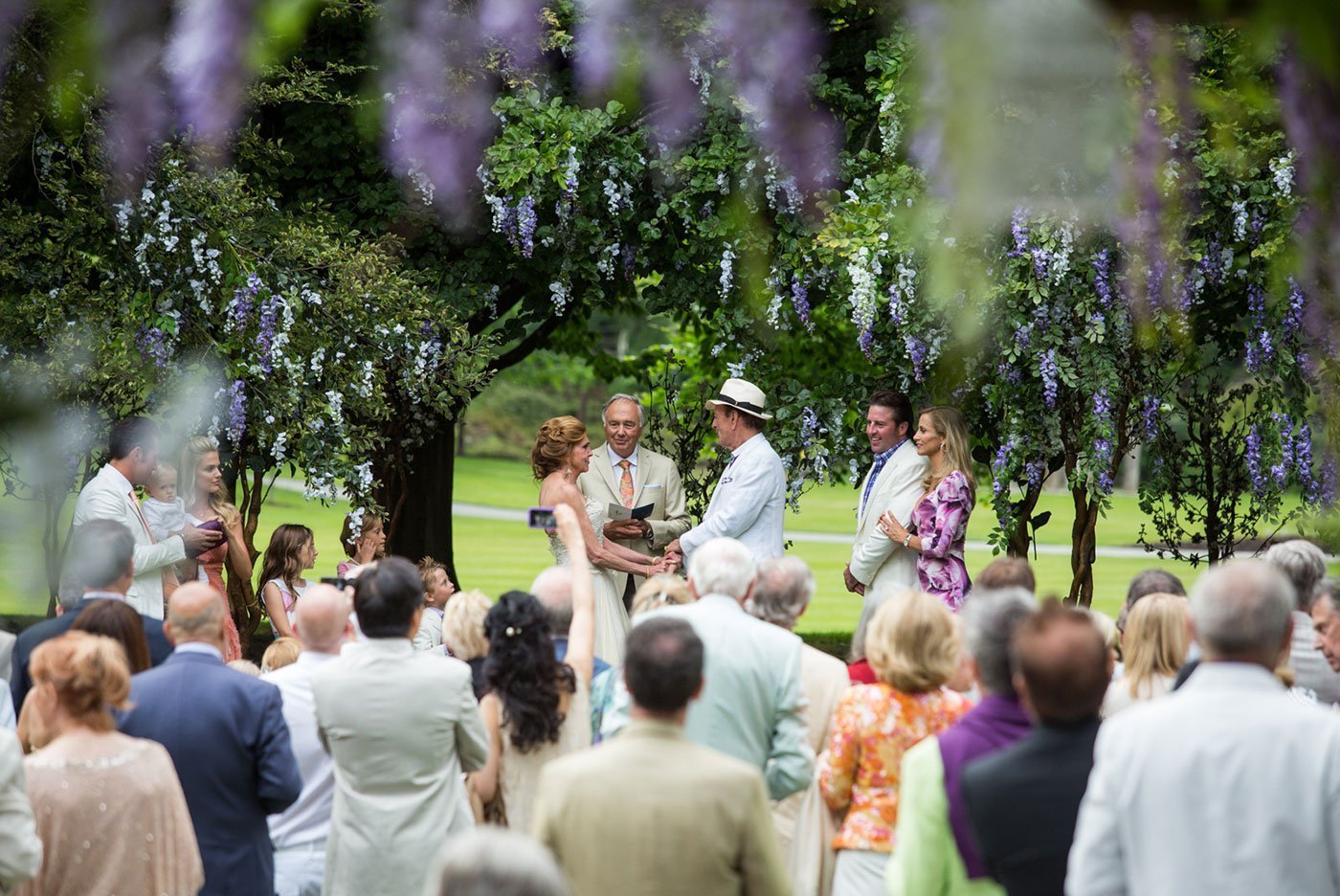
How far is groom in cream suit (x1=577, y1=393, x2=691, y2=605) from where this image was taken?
7.62 metres

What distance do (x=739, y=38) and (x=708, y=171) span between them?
6980 mm

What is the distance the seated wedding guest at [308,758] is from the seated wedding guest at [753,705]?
85 cm

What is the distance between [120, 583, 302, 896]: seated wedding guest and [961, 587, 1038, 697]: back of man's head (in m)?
1.73

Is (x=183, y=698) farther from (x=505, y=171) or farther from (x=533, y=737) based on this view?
(x=505, y=171)

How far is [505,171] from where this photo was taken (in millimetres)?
8906

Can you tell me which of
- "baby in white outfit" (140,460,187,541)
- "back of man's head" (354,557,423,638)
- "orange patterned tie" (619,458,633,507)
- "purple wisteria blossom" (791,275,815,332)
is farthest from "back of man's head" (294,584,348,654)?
"purple wisteria blossom" (791,275,815,332)

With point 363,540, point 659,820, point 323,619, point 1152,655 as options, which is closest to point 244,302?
point 363,540

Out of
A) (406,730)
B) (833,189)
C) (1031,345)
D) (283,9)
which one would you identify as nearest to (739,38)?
(283,9)

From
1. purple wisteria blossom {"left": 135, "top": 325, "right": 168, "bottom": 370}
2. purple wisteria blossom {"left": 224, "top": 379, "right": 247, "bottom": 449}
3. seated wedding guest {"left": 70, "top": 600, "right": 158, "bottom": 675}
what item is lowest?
seated wedding guest {"left": 70, "top": 600, "right": 158, "bottom": 675}

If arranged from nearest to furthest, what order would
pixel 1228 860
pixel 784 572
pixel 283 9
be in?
pixel 283 9
pixel 1228 860
pixel 784 572

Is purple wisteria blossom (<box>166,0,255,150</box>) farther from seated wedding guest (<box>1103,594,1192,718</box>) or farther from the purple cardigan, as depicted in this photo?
seated wedding guest (<box>1103,594,1192,718</box>)

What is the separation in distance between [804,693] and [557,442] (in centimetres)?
301

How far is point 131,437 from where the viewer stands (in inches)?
261

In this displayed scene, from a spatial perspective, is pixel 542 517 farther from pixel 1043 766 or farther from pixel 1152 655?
pixel 1043 766
